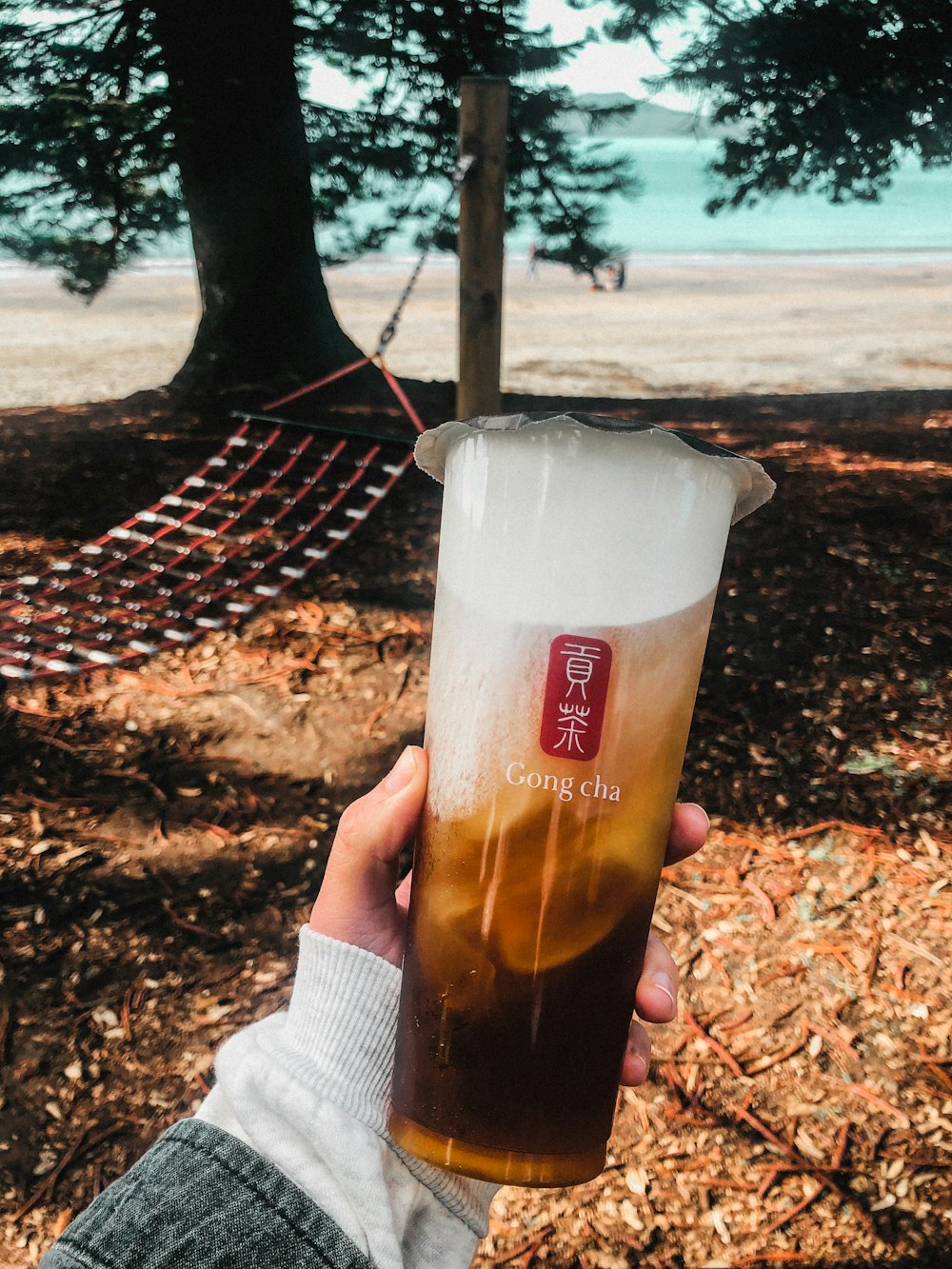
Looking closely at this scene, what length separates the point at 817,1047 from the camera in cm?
196

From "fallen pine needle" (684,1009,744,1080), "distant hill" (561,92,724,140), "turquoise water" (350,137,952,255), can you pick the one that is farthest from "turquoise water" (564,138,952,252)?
"fallen pine needle" (684,1009,744,1080)

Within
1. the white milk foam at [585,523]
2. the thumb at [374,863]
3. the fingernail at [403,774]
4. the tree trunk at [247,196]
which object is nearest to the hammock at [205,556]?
the tree trunk at [247,196]

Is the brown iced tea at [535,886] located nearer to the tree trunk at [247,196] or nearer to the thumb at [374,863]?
the thumb at [374,863]

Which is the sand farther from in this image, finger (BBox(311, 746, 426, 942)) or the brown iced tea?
the brown iced tea

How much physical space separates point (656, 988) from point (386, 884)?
35 cm

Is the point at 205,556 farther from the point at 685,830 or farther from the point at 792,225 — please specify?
the point at 792,225

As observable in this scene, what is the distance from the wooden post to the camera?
2.70 meters

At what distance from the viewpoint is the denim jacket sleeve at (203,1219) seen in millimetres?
831

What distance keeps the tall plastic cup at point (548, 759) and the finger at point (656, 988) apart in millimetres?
207

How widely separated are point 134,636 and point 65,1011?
150 centimetres

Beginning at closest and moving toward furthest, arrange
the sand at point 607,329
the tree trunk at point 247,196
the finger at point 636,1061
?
the finger at point 636,1061 → the tree trunk at point 247,196 → the sand at point 607,329

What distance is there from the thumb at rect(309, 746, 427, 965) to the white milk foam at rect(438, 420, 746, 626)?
0.83 feet

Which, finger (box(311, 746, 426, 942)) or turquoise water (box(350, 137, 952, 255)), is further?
turquoise water (box(350, 137, 952, 255))

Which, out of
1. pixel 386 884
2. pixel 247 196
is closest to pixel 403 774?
pixel 386 884
